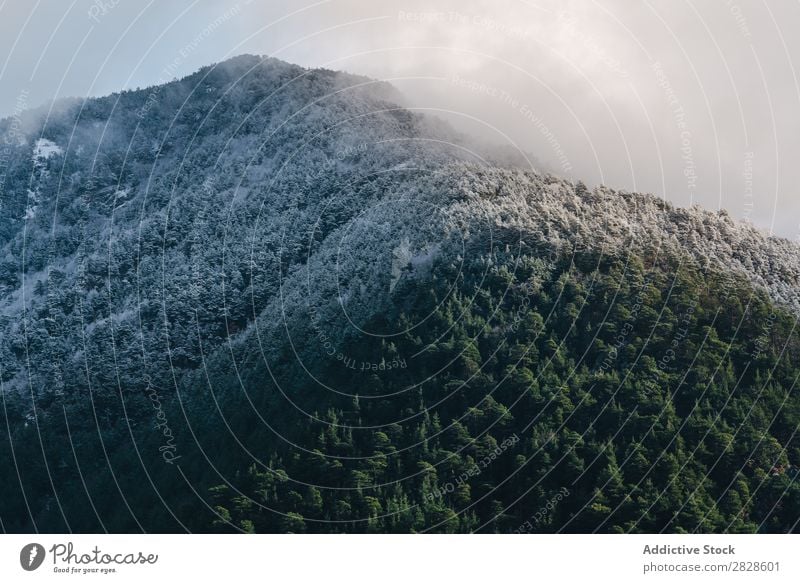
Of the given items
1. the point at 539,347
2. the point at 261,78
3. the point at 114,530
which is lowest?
the point at 114,530

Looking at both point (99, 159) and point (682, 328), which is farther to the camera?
point (99, 159)

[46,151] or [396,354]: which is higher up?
[46,151]

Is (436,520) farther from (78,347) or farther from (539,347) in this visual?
(78,347)

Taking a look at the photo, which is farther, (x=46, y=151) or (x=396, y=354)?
(x=46, y=151)

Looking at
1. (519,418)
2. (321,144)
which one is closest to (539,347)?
(519,418)

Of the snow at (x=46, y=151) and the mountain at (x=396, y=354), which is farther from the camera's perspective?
the snow at (x=46, y=151)

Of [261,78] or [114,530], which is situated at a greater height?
[261,78]

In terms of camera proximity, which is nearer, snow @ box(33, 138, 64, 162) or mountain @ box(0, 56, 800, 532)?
mountain @ box(0, 56, 800, 532)

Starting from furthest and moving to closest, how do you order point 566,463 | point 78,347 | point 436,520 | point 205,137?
1. point 205,137
2. point 78,347
3. point 566,463
4. point 436,520
